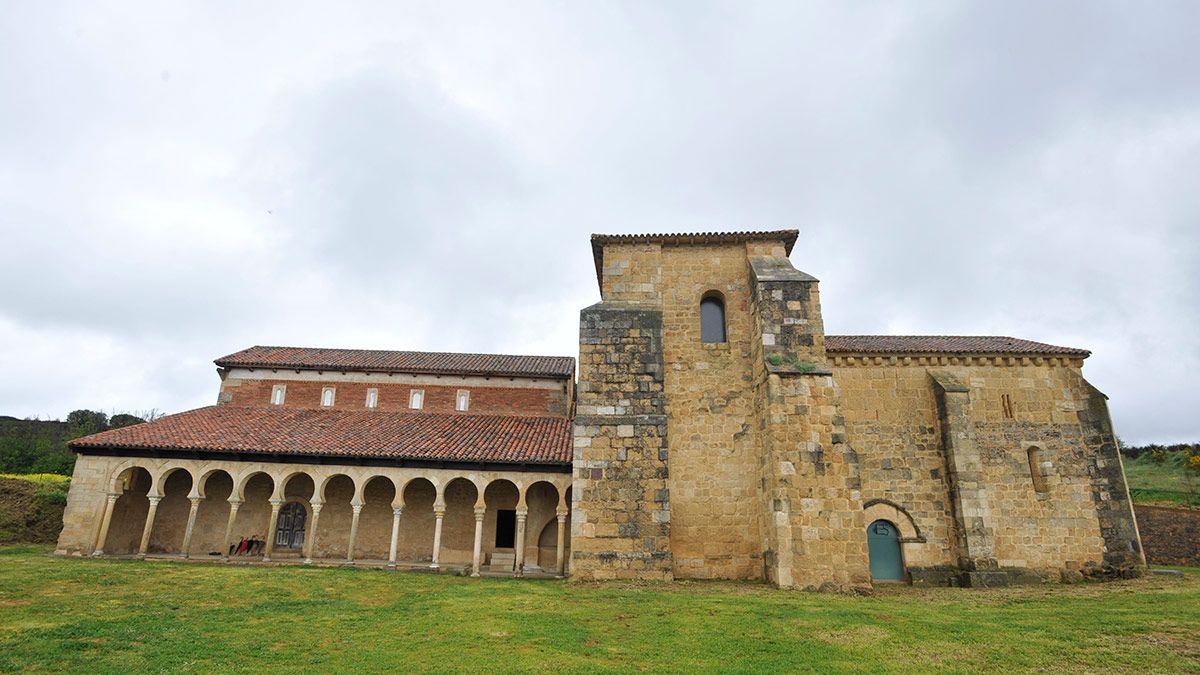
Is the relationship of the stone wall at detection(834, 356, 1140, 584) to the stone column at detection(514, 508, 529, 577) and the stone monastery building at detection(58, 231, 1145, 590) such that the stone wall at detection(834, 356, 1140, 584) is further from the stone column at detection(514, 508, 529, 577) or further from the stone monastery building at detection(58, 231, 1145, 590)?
the stone column at detection(514, 508, 529, 577)

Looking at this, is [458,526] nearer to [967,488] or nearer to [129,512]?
[129,512]

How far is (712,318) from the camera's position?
17.4 m

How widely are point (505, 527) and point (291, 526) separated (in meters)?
7.54

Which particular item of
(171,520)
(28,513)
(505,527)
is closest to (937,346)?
(505,527)

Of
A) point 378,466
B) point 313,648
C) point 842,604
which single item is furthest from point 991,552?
point 378,466

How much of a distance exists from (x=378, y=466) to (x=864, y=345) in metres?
16.2

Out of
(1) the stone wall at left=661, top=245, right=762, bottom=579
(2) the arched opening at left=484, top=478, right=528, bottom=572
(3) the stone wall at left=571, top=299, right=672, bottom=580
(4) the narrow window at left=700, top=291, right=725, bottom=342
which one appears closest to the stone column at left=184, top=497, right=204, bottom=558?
(2) the arched opening at left=484, top=478, right=528, bottom=572

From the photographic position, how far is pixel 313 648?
8.47 meters

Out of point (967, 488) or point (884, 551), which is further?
point (884, 551)

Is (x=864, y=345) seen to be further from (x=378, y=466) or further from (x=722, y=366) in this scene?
(x=378, y=466)

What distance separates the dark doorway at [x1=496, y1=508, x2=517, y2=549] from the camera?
20250 mm

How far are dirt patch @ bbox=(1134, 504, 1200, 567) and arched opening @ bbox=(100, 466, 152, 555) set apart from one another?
122ft

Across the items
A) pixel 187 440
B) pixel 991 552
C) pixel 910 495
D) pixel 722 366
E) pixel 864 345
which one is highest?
pixel 864 345

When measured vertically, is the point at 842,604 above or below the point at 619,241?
below
